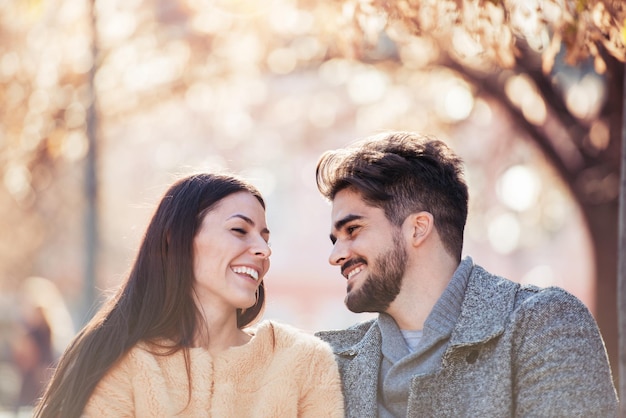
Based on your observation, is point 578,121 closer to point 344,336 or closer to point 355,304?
point 344,336

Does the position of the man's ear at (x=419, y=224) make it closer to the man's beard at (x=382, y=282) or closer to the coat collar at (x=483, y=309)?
the man's beard at (x=382, y=282)

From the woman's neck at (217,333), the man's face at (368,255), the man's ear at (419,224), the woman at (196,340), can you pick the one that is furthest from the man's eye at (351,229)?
the woman's neck at (217,333)

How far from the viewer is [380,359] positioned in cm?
500

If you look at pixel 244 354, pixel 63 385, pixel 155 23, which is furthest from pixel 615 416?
pixel 155 23

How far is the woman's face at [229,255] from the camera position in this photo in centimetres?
484

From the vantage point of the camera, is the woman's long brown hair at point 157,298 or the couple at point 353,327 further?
the woman's long brown hair at point 157,298

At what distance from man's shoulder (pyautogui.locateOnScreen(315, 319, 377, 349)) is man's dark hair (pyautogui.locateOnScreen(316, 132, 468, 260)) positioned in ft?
1.88

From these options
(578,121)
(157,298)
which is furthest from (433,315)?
(578,121)

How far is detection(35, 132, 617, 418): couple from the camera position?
4.52 meters

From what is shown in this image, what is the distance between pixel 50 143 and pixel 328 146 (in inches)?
184

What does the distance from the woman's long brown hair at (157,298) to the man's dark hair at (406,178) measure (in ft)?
1.50

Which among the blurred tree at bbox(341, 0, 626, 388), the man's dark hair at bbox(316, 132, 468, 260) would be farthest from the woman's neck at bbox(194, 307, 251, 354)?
the blurred tree at bbox(341, 0, 626, 388)

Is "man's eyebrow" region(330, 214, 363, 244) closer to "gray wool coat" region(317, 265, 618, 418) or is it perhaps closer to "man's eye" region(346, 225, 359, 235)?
"man's eye" region(346, 225, 359, 235)

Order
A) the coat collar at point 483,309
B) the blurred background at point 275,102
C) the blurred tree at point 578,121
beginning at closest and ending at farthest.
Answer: the coat collar at point 483,309 < the blurred tree at point 578,121 < the blurred background at point 275,102
